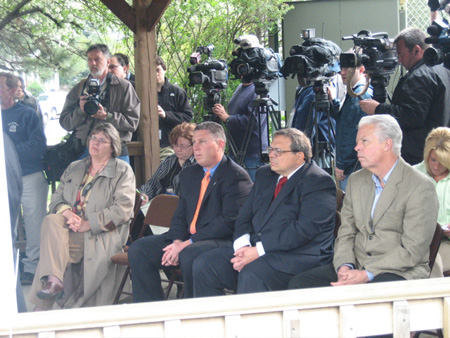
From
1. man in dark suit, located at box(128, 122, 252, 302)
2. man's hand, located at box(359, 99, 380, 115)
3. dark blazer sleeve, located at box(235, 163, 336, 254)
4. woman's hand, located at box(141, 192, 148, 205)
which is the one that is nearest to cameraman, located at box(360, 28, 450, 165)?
man's hand, located at box(359, 99, 380, 115)

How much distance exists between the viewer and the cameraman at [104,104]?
5.03 m

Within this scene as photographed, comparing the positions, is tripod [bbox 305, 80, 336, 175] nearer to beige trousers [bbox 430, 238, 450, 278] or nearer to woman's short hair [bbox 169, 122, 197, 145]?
woman's short hair [bbox 169, 122, 197, 145]

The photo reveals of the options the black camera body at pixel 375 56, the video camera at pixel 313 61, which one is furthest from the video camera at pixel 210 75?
the black camera body at pixel 375 56

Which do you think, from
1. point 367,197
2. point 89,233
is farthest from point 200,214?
point 367,197

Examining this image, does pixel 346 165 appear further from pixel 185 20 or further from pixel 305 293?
pixel 185 20

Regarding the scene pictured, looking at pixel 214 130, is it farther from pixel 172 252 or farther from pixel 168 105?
pixel 168 105

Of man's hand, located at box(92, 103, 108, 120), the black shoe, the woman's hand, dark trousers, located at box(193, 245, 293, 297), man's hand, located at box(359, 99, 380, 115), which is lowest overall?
the black shoe

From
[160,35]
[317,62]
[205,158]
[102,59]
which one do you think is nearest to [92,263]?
[205,158]

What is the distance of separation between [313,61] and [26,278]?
108 inches

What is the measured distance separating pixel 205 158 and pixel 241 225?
0.54 metres

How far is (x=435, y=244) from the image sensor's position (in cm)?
321

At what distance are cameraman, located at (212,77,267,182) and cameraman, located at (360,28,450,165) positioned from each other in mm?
1311

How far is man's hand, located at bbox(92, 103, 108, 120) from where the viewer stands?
493 cm

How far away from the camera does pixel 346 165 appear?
15.6ft
